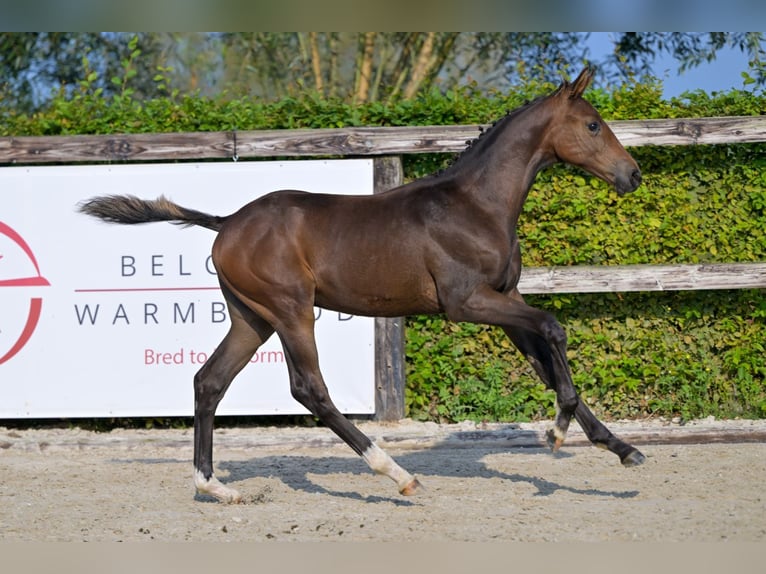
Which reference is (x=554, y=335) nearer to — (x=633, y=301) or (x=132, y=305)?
(x=633, y=301)

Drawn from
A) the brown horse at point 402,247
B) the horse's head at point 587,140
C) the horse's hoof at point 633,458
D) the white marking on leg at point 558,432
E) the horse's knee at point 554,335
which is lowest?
the horse's hoof at point 633,458

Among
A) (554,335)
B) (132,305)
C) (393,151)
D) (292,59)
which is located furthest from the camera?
(292,59)

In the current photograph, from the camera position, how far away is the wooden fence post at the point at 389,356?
25.6 ft

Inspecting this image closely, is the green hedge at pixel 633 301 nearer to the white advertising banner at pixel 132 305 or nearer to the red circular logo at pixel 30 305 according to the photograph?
the white advertising banner at pixel 132 305

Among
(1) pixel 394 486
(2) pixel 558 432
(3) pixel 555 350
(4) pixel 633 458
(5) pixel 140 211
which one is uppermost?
(5) pixel 140 211

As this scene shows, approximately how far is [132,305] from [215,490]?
2.68m

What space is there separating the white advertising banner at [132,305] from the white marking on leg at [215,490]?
2129 mm

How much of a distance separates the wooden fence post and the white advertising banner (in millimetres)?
72

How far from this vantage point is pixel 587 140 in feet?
18.3

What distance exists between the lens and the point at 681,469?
20.2ft

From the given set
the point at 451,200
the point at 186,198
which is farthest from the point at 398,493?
the point at 186,198

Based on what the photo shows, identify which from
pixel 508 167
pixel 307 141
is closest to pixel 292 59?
pixel 307 141

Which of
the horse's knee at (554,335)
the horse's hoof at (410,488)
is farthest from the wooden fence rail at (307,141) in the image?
the horse's hoof at (410,488)

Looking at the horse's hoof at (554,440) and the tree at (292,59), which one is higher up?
the tree at (292,59)
